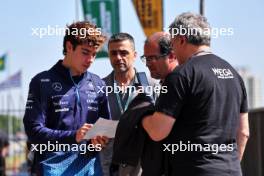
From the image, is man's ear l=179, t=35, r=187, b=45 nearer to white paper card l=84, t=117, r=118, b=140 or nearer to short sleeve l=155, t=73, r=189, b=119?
short sleeve l=155, t=73, r=189, b=119

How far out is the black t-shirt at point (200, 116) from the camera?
4.33 meters

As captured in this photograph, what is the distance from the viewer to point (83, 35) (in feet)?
16.5

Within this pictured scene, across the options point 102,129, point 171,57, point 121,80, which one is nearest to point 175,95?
point 102,129

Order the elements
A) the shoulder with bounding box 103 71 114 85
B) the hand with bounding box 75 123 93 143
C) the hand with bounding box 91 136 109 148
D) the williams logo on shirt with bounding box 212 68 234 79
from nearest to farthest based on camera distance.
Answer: the williams logo on shirt with bounding box 212 68 234 79 < the hand with bounding box 75 123 93 143 < the hand with bounding box 91 136 109 148 < the shoulder with bounding box 103 71 114 85

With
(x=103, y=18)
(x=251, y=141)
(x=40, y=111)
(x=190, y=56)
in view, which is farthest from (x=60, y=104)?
(x=103, y=18)

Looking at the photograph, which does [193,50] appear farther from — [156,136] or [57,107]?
[57,107]

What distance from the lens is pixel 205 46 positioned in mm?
4602

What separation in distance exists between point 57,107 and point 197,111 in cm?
106

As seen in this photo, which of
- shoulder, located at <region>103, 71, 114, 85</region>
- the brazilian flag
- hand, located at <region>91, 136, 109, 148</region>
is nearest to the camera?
hand, located at <region>91, 136, 109, 148</region>

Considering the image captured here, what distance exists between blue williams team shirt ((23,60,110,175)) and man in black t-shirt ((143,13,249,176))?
67cm

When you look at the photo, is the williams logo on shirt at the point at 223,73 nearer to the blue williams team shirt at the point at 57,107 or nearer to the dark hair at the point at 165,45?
the dark hair at the point at 165,45

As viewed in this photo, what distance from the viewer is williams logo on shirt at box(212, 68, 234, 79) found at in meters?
4.48

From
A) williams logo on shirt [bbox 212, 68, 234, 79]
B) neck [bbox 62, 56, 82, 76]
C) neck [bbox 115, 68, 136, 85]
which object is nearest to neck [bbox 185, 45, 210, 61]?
williams logo on shirt [bbox 212, 68, 234, 79]

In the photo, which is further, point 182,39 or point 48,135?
point 48,135
